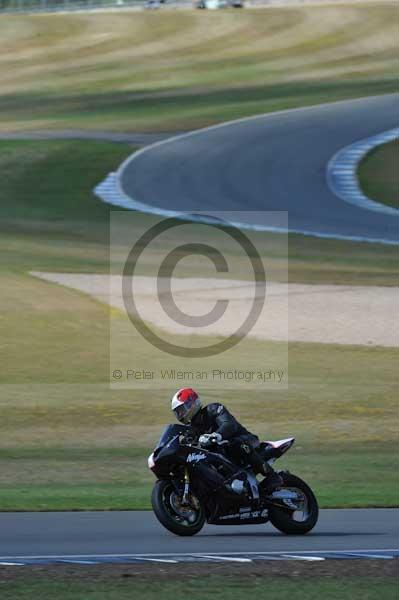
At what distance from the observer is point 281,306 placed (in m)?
29.2

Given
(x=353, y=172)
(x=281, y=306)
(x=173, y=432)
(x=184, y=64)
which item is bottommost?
(x=184, y=64)

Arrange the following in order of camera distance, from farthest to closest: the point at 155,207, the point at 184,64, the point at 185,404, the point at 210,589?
the point at 184,64, the point at 155,207, the point at 185,404, the point at 210,589

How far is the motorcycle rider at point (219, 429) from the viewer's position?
1287cm

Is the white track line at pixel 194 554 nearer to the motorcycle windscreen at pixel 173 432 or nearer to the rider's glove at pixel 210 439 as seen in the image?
the rider's glove at pixel 210 439

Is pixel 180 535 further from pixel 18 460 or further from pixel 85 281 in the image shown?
pixel 85 281

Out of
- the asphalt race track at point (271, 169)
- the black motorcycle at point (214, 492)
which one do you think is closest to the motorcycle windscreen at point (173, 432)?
the black motorcycle at point (214, 492)

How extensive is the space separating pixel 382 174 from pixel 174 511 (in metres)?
36.4

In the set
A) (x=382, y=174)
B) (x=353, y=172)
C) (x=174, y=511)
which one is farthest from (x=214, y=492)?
(x=353, y=172)

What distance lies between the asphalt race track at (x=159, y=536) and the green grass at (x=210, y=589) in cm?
115

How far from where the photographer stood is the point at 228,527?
14.1m

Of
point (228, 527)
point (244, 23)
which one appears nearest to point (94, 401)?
point (228, 527)

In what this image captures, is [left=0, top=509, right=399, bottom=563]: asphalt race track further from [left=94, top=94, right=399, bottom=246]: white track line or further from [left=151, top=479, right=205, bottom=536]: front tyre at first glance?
[left=94, top=94, right=399, bottom=246]: white track line

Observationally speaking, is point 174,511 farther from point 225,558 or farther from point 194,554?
point 225,558

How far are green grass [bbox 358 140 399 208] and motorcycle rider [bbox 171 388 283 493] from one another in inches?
1265
